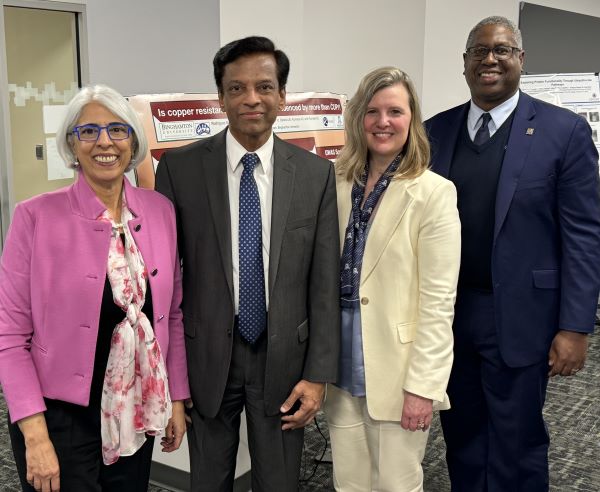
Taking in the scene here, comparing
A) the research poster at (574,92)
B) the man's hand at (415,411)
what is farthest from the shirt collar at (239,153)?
the research poster at (574,92)

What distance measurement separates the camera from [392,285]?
176 centimetres

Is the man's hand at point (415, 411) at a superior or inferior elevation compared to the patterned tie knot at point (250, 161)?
inferior

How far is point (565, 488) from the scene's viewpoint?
2758 millimetres

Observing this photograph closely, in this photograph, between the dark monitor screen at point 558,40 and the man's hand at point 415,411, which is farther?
the dark monitor screen at point 558,40

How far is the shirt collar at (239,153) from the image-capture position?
1699mm

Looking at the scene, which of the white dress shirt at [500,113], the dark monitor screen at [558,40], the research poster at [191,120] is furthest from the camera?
the dark monitor screen at [558,40]

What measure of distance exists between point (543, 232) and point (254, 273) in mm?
943

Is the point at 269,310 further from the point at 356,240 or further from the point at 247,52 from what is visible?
the point at 247,52

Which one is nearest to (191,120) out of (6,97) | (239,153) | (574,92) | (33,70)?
(239,153)

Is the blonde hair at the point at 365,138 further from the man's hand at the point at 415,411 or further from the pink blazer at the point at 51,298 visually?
the pink blazer at the point at 51,298

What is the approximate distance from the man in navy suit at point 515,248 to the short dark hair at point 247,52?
27.5 inches

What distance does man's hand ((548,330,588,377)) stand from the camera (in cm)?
202

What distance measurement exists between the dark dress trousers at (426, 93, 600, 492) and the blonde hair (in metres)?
0.33

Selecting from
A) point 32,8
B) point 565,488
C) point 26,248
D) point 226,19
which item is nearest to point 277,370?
point 26,248
